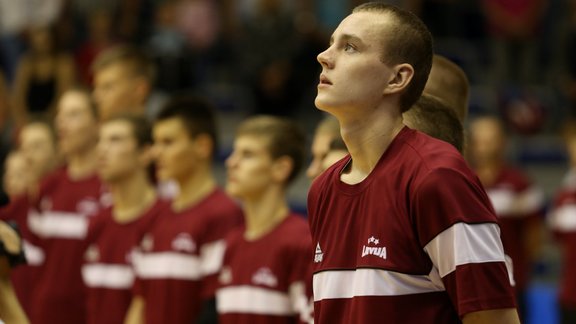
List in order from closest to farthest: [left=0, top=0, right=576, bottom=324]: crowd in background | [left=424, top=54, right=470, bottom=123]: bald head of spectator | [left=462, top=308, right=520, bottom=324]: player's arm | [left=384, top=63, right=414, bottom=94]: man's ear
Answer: [left=462, top=308, right=520, bottom=324]: player's arm < [left=384, top=63, right=414, bottom=94]: man's ear < [left=424, top=54, right=470, bottom=123]: bald head of spectator < [left=0, top=0, right=576, bottom=324]: crowd in background

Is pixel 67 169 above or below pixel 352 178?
above

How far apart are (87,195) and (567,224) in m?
4.35

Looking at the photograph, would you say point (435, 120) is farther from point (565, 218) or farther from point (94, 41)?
point (94, 41)

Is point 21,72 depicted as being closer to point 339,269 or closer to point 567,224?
point 567,224

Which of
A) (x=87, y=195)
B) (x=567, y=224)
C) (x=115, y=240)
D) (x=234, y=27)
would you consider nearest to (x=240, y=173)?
(x=115, y=240)

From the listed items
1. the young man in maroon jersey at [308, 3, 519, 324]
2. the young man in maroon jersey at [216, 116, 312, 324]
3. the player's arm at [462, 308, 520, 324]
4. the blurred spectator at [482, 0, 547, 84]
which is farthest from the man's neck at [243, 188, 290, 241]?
the blurred spectator at [482, 0, 547, 84]

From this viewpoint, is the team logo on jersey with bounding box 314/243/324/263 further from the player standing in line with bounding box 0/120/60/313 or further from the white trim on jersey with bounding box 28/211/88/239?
the white trim on jersey with bounding box 28/211/88/239

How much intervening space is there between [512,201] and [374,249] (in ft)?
23.9

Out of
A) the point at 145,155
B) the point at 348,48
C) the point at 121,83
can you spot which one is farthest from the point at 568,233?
the point at 348,48

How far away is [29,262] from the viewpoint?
8.05m

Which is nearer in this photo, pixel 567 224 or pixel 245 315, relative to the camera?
pixel 245 315

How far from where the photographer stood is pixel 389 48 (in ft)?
11.9

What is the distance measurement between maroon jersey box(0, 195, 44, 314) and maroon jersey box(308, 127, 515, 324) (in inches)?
184

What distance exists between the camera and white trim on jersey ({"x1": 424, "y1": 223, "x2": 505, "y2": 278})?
3.31m
